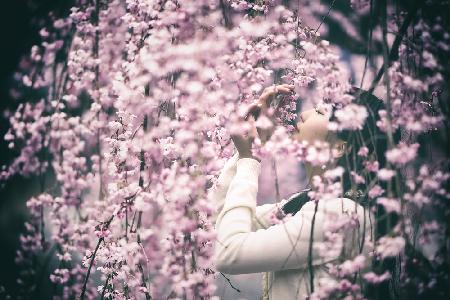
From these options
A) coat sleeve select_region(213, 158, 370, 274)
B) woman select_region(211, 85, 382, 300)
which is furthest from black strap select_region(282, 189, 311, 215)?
coat sleeve select_region(213, 158, 370, 274)

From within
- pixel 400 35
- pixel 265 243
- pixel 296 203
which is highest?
pixel 400 35

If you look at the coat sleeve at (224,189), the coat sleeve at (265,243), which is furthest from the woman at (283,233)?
the coat sleeve at (224,189)

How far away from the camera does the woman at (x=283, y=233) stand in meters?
1.25

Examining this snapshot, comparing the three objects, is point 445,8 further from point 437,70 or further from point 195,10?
point 195,10

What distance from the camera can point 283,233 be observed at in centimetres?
126

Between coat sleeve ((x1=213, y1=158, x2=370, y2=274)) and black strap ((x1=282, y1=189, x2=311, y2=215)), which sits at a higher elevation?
black strap ((x1=282, y1=189, x2=311, y2=215))

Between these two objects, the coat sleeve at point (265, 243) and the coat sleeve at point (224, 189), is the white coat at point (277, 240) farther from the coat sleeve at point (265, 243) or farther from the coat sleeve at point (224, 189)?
the coat sleeve at point (224, 189)

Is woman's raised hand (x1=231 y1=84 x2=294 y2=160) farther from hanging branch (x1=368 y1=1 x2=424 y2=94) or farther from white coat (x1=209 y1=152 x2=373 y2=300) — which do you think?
hanging branch (x1=368 y1=1 x2=424 y2=94)

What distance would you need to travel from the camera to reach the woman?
125 cm

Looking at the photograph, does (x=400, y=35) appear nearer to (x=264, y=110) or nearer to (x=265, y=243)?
(x=264, y=110)

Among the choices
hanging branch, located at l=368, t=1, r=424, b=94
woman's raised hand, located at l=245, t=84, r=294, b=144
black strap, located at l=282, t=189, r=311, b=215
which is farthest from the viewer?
black strap, located at l=282, t=189, r=311, b=215

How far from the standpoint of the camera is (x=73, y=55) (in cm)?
177

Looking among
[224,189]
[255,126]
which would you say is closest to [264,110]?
[255,126]

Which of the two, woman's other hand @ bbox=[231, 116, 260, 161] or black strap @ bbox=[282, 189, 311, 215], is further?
black strap @ bbox=[282, 189, 311, 215]
